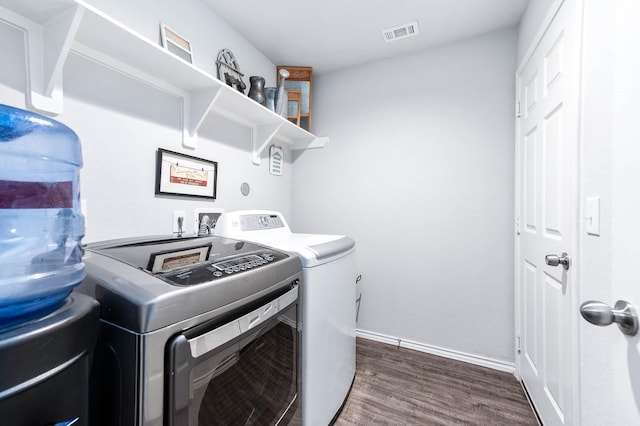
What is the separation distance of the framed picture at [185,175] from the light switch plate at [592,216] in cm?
188

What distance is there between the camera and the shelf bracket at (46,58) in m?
0.98

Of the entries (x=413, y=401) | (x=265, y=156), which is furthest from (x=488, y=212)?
(x=265, y=156)

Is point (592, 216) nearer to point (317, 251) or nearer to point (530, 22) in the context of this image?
point (317, 251)

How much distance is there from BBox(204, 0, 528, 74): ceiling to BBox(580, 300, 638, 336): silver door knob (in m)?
1.88

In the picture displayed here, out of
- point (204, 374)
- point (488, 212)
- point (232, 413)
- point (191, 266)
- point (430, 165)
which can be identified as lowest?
point (232, 413)

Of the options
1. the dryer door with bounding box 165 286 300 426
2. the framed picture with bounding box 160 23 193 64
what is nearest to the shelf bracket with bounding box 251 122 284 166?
the framed picture with bounding box 160 23 193 64

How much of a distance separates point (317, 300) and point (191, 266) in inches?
24.9

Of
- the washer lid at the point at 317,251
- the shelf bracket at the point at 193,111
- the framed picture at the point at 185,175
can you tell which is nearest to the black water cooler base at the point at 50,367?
the washer lid at the point at 317,251

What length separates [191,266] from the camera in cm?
86

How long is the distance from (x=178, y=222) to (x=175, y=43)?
3.28 ft

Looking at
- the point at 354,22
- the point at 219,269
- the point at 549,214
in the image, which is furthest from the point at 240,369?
the point at 354,22

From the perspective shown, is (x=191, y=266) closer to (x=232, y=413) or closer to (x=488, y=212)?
(x=232, y=413)

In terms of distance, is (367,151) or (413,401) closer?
(413,401)

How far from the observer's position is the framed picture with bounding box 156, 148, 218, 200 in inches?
57.9
